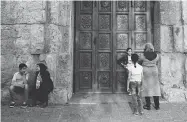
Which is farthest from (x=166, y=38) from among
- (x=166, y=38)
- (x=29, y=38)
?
(x=29, y=38)

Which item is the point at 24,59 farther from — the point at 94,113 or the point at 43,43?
the point at 94,113

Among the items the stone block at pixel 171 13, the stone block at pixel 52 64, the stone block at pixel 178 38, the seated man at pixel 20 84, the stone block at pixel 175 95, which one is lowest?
the stone block at pixel 175 95

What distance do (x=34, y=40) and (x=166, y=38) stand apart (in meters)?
3.67

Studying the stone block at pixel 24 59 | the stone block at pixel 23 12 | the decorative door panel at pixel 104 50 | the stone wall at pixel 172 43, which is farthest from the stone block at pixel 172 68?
the stone block at pixel 24 59

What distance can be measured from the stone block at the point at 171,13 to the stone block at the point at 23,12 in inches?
131

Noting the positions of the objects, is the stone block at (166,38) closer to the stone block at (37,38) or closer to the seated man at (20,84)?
the stone block at (37,38)

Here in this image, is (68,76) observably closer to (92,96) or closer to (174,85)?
(92,96)

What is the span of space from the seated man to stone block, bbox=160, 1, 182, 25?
401 centimetres

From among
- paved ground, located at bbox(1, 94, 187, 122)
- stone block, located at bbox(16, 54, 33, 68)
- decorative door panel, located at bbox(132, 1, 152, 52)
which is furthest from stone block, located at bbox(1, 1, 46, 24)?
decorative door panel, located at bbox(132, 1, 152, 52)

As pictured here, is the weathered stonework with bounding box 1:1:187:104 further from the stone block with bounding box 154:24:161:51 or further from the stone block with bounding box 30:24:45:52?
the stone block with bounding box 154:24:161:51

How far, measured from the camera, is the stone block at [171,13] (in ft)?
18.7

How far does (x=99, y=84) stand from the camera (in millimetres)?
6305

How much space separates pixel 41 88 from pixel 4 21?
211cm

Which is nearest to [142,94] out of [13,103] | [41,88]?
[41,88]
